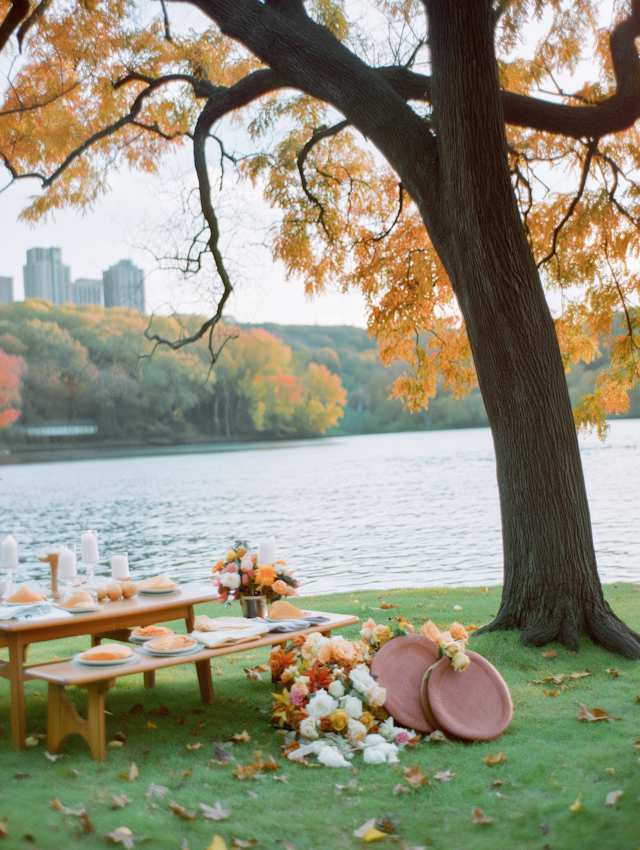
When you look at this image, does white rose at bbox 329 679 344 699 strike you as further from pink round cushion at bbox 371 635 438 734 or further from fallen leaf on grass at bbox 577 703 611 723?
fallen leaf on grass at bbox 577 703 611 723

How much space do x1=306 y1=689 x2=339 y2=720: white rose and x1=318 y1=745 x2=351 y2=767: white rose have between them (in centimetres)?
19

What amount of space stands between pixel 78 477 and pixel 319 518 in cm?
2325

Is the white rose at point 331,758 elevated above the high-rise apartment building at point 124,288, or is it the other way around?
the high-rise apartment building at point 124,288

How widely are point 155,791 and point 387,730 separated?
128cm

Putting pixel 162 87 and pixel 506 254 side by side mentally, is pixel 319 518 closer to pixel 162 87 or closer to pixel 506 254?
pixel 162 87

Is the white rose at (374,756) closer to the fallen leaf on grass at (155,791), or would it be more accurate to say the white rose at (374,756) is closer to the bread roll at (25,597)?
the fallen leaf on grass at (155,791)

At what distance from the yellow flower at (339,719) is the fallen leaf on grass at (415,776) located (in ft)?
1.40

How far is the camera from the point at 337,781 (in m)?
3.41

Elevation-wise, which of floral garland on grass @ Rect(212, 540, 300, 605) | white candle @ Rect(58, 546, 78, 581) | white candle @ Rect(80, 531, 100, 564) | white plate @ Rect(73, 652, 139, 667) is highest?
white candle @ Rect(80, 531, 100, 564)

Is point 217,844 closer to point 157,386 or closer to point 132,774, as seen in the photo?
point 132,774

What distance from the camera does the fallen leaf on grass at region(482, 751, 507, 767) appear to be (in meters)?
3.54

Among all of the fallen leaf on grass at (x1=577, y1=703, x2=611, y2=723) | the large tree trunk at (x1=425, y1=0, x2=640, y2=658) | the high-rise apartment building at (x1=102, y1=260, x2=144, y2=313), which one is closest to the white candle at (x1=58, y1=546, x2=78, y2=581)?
the large tree trunk at (x1=425, y1=0, x2=640, y2=658)

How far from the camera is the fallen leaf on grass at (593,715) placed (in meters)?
3.99

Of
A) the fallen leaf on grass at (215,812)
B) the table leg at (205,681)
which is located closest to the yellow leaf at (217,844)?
the fallen leaf on grass at (215,812)
